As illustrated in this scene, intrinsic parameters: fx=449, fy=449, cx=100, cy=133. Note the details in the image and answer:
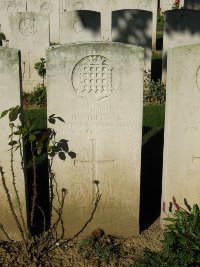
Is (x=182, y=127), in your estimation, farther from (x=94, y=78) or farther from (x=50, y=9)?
(x=50, y=9)

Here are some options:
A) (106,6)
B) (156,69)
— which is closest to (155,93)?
(156,69)

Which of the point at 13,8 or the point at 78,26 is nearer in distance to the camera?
the point at 78,26

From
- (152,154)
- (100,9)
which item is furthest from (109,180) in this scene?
(100,9)

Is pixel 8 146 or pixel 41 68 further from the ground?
pixel 41 68

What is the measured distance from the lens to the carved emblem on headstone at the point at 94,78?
4199mm

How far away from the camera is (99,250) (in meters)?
4.32

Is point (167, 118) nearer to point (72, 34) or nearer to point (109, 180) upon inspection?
point (109, 180)

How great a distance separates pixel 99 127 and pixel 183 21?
18.6ft

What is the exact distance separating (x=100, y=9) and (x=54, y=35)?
222 cm

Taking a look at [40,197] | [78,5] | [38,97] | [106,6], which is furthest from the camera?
[78,5]

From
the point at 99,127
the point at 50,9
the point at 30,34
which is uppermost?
the point at 50,9

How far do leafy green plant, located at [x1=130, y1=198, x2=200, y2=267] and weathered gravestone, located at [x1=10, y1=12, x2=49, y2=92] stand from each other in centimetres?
605

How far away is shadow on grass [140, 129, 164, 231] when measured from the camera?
5152 mm

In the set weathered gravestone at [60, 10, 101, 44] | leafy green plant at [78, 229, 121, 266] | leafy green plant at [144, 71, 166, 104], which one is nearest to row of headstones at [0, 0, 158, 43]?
weathered gravestone at [60, 10, 101, 44]
